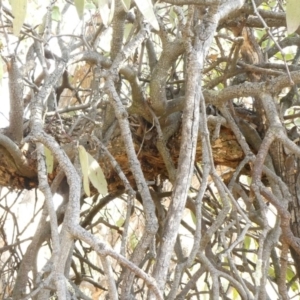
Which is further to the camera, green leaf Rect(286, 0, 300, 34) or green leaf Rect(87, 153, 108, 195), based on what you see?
green leaf Rect(87, 153, 108, 195)

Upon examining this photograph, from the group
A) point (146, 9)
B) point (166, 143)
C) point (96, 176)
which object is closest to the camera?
point (146, 9)

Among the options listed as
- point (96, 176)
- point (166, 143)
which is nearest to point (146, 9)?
point (96, 176)

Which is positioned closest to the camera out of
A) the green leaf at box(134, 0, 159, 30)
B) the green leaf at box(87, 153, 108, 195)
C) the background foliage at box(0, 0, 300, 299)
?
the green leaf at box(134, 0, 159, 30)

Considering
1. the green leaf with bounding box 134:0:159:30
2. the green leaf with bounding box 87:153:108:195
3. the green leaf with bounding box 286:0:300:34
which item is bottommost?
the green leaf with bounding box 87:153:108:195

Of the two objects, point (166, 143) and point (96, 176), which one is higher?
point (166, 143)

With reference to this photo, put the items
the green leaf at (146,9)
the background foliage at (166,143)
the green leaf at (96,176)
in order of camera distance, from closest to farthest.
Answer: the green leaf at (146,9)
the background foliage at (166,143)
the green leaf at (96,176)

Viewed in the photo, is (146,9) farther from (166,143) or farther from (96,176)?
(166,143)

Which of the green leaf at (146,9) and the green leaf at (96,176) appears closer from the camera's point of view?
the green leaf at (146,9)

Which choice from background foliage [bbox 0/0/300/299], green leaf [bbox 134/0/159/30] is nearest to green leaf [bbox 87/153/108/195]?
background foliage [bbox 0/0/300/299]

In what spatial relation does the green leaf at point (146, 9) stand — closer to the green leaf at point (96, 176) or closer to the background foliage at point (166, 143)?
the background foliage at point (166, 143)

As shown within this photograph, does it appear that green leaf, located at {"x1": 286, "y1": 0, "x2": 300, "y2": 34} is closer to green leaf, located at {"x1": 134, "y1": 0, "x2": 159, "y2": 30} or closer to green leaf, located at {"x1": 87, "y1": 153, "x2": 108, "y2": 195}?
green leaf, located at {"x1": 134, "y1": 0, "x2": 159, "y2": 30}

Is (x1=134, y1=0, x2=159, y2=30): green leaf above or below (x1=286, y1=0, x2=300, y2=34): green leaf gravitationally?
below

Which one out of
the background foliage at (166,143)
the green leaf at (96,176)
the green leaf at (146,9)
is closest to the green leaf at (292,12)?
the background foliage at (166,143)

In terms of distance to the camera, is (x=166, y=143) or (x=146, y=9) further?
(x=166, y=143)
